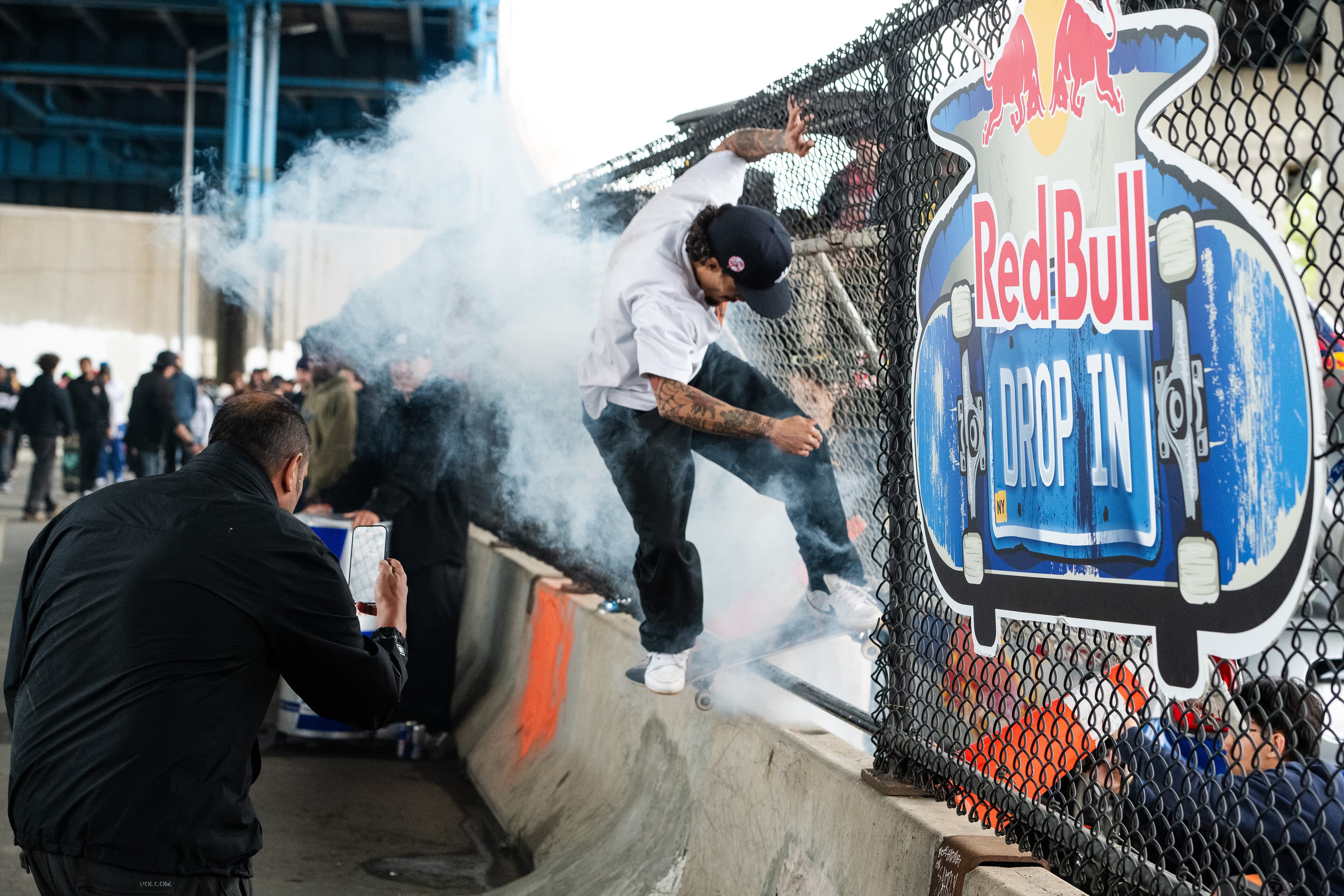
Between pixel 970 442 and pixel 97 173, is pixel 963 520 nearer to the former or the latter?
pixel 970 442

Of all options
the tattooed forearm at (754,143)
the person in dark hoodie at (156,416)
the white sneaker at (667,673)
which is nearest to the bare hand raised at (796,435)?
the white sneaker at (667,673)

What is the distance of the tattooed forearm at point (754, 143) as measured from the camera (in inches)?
154

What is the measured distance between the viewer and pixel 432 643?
6.52m

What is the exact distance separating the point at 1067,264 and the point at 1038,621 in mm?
730

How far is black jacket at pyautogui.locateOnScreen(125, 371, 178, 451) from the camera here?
49.1 ft

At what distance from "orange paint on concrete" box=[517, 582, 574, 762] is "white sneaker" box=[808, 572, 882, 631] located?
181 cm

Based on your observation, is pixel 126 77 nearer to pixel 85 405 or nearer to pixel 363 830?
pixel 85 405

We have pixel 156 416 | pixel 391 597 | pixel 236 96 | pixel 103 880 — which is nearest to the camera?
pixel 103 880

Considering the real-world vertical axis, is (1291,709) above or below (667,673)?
above

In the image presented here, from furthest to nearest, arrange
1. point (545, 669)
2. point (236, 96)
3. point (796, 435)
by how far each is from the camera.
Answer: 1. point (236, 96)
2. point (545, 669)
3. point (796, 435)

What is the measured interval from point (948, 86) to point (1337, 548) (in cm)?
139

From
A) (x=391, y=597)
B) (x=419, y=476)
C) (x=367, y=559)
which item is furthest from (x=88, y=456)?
(x=391, y=597)

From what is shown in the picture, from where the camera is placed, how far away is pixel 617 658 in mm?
4742

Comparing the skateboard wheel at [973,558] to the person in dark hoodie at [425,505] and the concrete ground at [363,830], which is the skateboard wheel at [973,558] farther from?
the person in dark hoodie at [425,505]
